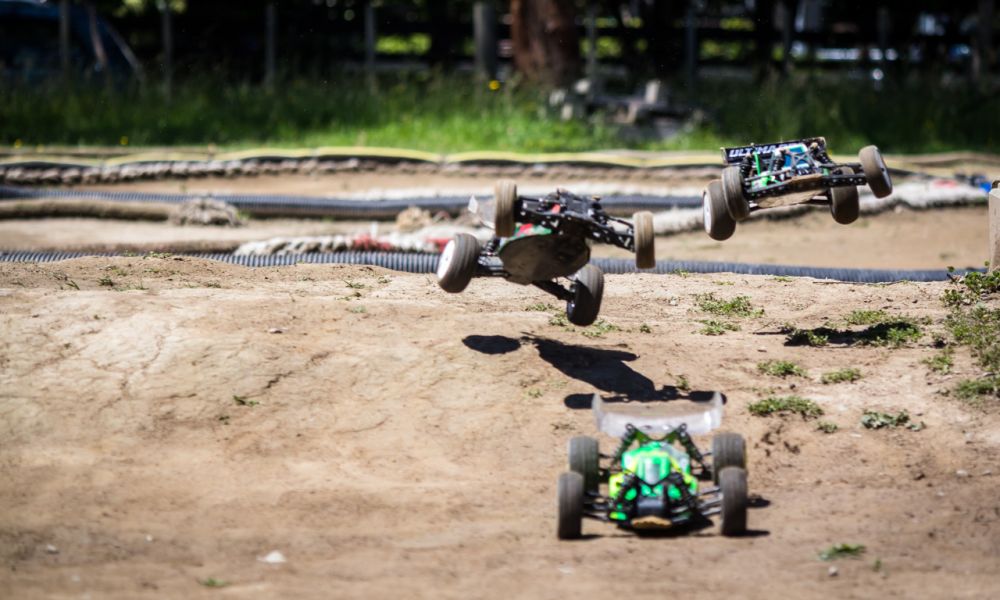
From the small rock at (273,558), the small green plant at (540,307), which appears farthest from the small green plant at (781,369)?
the small rock at (273,558)

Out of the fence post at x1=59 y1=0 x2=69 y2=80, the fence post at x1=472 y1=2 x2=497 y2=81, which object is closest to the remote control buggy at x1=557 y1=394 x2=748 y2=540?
the fence post at x1=59 y1=0 x2=69 y2=80

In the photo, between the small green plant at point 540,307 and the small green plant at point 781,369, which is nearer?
the small green plant at point 781,369

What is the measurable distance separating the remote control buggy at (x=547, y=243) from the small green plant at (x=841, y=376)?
1.45 meters

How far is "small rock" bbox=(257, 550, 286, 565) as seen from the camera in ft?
20.1

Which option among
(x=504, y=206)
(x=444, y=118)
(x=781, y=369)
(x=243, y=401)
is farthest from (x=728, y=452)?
(x=444, y=118)


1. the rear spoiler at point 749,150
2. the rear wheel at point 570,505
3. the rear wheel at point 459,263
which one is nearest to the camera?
the rear wheel at point 570,505

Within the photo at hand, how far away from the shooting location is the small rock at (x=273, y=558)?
6117 mm

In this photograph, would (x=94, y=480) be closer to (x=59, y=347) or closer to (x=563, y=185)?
(x=59, y=347)

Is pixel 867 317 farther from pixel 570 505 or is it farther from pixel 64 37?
pixel 64 37

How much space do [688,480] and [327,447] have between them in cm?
227

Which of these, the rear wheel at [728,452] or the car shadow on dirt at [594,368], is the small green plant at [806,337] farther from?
the rear wheel at [728,452]

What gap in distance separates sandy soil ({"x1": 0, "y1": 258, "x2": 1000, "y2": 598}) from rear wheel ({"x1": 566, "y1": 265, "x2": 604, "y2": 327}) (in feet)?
1.32

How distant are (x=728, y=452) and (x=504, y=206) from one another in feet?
7.14

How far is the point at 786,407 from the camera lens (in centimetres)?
809
